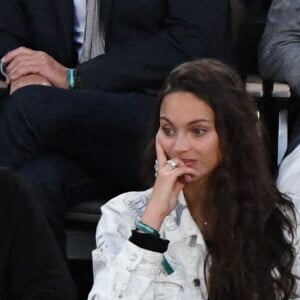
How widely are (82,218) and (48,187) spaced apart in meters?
0.22

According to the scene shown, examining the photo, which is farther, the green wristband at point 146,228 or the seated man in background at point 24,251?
the green wristband at point 146,228

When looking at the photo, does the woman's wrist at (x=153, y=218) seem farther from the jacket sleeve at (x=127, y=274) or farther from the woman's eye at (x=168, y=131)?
the woman's eye at (x=168, y=131)

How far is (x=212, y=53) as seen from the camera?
163 inches

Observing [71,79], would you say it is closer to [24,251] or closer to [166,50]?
[166,50]

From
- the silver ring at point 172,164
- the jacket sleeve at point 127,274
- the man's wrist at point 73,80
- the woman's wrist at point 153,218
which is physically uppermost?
the silver ring at point 172,164

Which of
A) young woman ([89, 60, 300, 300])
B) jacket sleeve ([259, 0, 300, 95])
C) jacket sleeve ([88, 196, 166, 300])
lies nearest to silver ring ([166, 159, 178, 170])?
young woman ([89, 60, 300, 300])

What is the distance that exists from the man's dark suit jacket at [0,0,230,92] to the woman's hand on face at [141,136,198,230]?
1102 mm

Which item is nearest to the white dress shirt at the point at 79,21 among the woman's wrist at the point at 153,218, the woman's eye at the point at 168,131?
the woman's eye at the point at 168,131

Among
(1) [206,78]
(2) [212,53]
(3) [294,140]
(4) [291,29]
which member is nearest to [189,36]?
(2) [212,53]

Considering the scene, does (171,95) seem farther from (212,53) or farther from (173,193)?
(212,53)

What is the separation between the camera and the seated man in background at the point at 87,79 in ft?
12.2

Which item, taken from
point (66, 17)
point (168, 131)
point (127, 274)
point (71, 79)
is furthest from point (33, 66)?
point (127, 274)

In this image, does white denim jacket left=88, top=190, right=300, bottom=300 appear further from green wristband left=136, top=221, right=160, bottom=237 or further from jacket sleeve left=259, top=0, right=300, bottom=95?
jacket sleeve left=259, top=0, right=300, bottom=95

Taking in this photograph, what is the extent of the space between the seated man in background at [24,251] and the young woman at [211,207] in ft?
0.62
